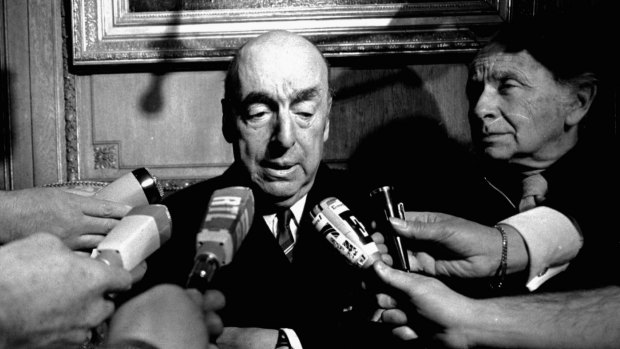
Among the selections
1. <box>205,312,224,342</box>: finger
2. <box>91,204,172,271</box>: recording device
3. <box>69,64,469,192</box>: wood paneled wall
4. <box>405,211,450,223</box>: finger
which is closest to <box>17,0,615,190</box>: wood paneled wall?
<box>69,64,469,192</box>: wood paneled wall

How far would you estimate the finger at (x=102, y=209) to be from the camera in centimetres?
129

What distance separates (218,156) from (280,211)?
65 cm

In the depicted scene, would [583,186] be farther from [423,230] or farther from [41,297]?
[41,297]

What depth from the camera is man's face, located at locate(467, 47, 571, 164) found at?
5.17 ft

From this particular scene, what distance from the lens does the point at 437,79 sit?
206cm

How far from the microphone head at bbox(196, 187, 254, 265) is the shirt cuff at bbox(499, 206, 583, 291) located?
78 cm

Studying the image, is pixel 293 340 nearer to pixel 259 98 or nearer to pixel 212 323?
pixel 212 323

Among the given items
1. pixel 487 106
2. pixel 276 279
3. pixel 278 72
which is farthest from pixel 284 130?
pixel 487 106

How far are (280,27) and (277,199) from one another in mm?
834

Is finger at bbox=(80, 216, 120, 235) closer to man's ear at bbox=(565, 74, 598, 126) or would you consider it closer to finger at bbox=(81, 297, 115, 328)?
finger at bbox=(81, 297, 115, 328)

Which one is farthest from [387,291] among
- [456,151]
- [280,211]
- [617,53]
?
[617,53]

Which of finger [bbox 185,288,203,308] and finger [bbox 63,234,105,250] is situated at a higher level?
finger [bbox 185,288,203,308]

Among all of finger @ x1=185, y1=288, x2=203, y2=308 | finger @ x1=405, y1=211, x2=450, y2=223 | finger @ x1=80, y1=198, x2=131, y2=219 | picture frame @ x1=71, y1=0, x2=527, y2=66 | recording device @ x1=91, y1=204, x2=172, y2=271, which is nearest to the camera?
finger @ x1=185, y1=288, x2=203, y2=308

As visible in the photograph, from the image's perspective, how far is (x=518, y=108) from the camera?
1578 mm
